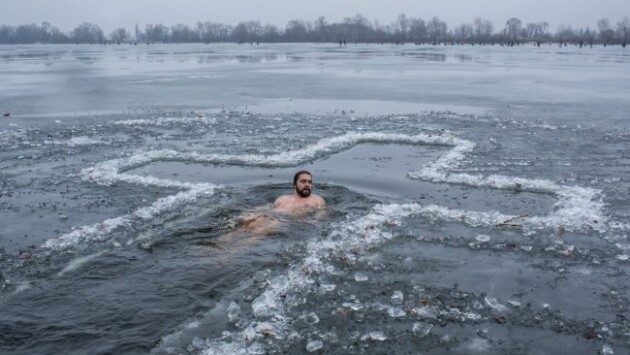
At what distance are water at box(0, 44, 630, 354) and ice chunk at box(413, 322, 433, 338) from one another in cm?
2

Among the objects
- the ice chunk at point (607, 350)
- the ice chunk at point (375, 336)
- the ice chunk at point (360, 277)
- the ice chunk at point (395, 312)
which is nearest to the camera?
the ice chunk at point (607, 350)

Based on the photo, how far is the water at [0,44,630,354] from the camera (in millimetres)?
5324

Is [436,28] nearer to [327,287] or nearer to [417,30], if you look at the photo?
[417,30]

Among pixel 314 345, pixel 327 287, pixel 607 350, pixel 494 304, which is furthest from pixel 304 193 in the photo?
pixel 607 350

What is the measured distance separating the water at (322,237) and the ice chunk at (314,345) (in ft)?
0.06

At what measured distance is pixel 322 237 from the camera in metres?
7.81

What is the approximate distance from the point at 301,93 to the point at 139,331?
19619 mm

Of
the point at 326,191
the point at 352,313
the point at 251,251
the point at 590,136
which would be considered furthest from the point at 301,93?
the point at 352,313

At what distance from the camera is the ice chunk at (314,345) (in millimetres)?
5008

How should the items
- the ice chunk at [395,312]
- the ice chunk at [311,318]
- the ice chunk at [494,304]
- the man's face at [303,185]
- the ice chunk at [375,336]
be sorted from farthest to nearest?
1. the man's face at [303,185]
2. the ice chunk at [494,304]
3. the ice chunk at [395,312]
4. the ice chunk at [311,318]
5. the ice chunk at [375,336]

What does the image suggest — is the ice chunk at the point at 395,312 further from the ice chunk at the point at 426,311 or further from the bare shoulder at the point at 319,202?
the bare shoulder at the point at 319,202

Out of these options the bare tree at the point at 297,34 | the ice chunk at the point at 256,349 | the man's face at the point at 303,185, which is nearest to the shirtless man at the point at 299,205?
the man's face at the point at 303,185

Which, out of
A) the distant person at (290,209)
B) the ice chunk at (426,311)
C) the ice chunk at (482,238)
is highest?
the distant person at (290,209)

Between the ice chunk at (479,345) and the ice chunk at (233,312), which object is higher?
the ice chunk at (233,312)
